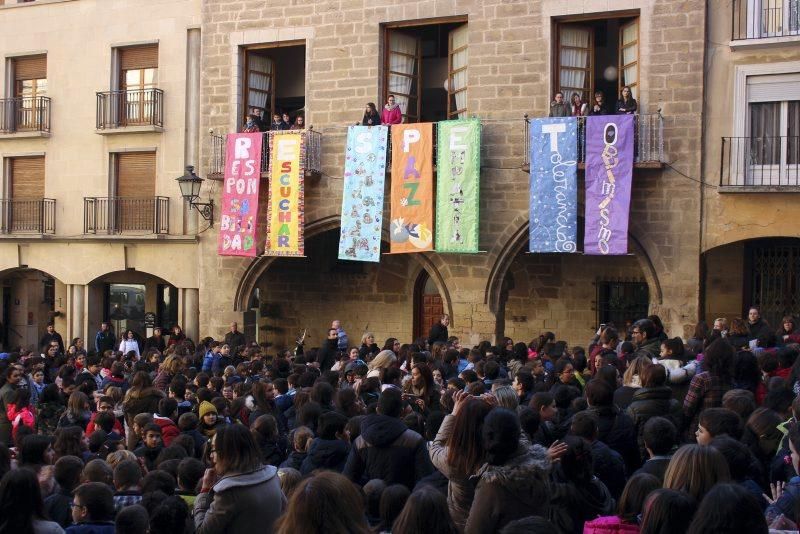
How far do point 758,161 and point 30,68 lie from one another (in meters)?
16.7

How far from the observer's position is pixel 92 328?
22.7 metres

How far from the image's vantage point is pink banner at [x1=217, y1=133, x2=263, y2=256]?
19.2 metres

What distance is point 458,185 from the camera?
17359 millimetres

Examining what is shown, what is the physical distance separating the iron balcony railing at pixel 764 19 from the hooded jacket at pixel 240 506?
13.5 meters

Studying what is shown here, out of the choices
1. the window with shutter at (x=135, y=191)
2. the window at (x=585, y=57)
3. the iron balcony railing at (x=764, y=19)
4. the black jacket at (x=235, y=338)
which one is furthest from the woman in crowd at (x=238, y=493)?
the window with shutter at (x=135, y=191)

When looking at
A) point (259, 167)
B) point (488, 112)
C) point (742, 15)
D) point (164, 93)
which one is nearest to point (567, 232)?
point (488, 112)

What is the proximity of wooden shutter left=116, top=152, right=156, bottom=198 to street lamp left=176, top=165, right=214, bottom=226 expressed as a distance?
5.55ft

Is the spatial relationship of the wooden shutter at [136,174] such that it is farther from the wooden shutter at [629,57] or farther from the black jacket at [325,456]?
the black jacket at [325,456]

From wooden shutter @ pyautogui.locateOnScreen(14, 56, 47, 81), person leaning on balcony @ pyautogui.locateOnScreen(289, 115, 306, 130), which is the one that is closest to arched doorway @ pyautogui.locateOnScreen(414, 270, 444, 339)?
person leaning on balcony @ pyautogui.locateOnScreen(289, 115, 306, 130)

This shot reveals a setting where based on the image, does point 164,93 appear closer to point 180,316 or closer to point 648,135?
point 180,316

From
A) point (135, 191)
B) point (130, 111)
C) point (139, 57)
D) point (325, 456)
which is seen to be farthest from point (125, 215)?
point (325, 456)

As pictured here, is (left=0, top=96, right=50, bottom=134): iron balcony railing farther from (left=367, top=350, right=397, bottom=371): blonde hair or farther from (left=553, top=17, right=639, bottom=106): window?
(left=367, top=350, right=397, bottom=371): blonde hair

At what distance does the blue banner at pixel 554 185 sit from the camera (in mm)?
16375

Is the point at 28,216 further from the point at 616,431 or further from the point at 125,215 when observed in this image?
the point at 616,431
